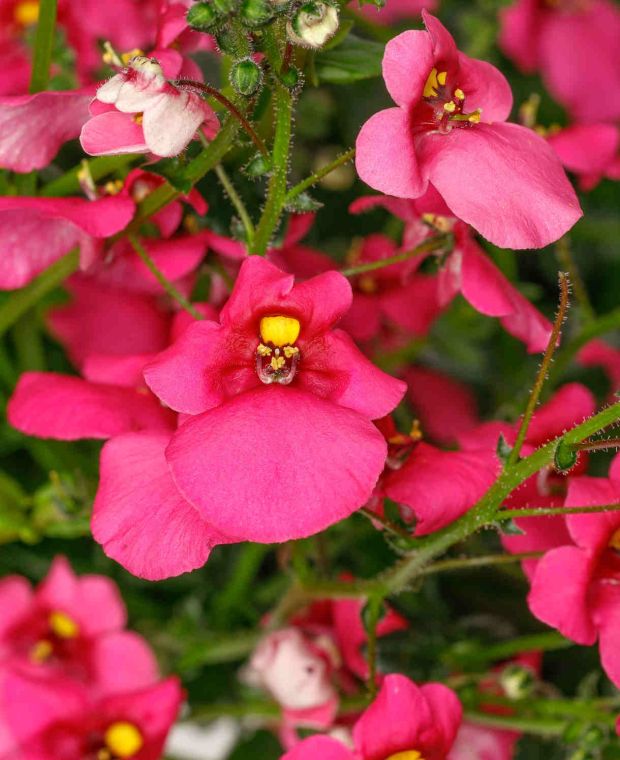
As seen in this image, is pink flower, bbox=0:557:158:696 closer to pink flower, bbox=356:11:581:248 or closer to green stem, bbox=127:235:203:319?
green stem, bbox=127:235:203:319

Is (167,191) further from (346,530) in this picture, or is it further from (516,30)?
(516,30)

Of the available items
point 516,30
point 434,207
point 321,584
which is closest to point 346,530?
point 321,584

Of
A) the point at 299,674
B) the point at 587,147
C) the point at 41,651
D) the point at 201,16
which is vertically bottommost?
the point at 41,651

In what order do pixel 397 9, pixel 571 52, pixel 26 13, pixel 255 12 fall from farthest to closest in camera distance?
pixel 571 52, pixel 397 9, pixel 26 13, pixel 255 12

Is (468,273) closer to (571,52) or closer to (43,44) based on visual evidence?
(43,44)

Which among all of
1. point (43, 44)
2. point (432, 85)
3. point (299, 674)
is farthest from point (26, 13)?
point (299, 674)

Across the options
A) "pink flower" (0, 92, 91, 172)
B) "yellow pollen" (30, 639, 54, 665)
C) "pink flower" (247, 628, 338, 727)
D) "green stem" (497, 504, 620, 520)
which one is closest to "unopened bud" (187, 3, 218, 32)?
"pink flower" (0, 92, 91, 172)

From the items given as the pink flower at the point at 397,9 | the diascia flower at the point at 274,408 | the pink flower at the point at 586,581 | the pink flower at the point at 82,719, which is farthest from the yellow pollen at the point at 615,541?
the pink flower at the point at 397,9
